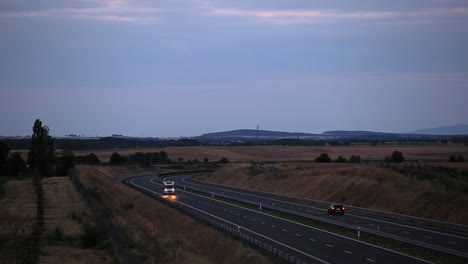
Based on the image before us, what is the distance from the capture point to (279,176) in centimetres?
9644

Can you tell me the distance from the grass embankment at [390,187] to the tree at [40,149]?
102 ft

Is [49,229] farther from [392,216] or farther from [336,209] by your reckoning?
[392,216]

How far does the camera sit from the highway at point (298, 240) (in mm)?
30766

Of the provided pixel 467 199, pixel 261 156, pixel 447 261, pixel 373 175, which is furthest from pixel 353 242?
pixel 261 156

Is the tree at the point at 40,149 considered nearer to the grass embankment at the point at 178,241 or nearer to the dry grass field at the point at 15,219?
the dry grass field at the point at 15,219

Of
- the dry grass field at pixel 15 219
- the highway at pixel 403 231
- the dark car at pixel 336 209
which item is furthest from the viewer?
the dark car at pixel 336 209

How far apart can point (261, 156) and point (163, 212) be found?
440 feet

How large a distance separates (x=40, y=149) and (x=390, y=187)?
184 ft

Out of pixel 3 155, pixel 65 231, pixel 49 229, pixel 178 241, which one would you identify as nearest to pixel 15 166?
pixel 3 155

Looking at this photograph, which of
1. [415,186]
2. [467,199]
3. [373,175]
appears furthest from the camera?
[373,175]

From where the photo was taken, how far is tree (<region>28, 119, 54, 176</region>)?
98250mm

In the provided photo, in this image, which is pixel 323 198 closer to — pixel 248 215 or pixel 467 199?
pixel 248 215

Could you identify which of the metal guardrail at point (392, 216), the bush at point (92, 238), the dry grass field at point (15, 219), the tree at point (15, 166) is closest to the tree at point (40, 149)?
the tree at point (15, 166)

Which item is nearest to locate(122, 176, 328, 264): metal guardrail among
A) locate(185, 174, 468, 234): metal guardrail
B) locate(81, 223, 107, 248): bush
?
locate(81, 223, 107, 248): bush
